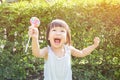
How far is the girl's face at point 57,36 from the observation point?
3.95 meters

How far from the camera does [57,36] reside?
3941 mm

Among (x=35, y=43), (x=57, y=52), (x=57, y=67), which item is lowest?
(x=57, y=67)

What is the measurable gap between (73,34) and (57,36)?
4.92ft

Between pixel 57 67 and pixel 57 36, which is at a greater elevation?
pixel 57 36

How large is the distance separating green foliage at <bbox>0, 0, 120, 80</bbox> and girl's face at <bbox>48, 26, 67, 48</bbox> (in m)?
1.35

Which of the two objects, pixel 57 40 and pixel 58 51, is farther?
pixel 58 51

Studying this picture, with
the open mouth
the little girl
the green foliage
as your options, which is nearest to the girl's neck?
the little girl

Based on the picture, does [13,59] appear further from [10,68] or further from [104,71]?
[104,71]

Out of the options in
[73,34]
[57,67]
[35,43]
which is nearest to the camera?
[35,43]

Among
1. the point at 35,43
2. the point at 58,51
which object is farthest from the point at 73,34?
the point at 35,43

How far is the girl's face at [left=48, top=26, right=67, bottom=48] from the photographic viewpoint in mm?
3945

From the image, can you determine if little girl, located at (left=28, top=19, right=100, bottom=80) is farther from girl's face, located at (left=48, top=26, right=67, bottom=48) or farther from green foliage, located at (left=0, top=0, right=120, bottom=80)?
green foliage, located at (left=0, top=0, right=120, bottom=80)

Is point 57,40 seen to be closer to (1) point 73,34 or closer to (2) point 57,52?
(2) point 57,52

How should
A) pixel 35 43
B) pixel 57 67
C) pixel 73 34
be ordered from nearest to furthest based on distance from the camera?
pixel 35 43, pixel 57 67, pixel 73 34
